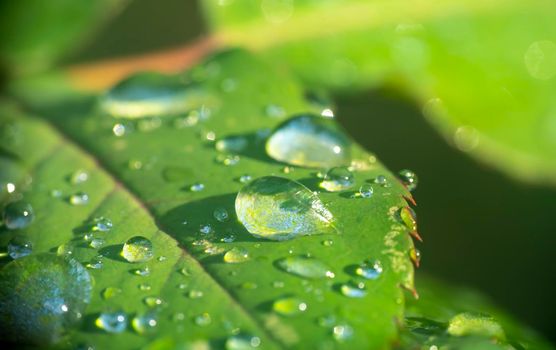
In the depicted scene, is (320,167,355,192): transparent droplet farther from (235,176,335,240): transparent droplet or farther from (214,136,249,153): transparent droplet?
(214,136,249,153): transparent droplet

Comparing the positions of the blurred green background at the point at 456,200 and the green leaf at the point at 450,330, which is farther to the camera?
the blurred green background at the point at 456,200

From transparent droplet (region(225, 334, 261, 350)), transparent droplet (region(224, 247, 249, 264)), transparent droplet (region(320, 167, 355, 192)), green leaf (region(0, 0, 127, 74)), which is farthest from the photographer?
green leaf (region(0, 0, 127, 74))

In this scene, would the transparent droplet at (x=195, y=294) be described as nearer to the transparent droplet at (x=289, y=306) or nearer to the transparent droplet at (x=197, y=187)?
the transparent droplet at (x=289, y=306)

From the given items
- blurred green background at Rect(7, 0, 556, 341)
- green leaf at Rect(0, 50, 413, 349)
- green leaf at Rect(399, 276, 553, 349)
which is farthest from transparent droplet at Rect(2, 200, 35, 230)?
blurred green background at Rect(7, 0, 556, 341)

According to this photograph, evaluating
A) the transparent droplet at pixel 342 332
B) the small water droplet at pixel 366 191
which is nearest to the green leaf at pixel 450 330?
the transparent droplet at pixel 342 332

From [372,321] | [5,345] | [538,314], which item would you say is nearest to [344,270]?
[372,321]

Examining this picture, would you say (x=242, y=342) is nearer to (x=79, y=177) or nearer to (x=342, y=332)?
(x=342, y=332)
